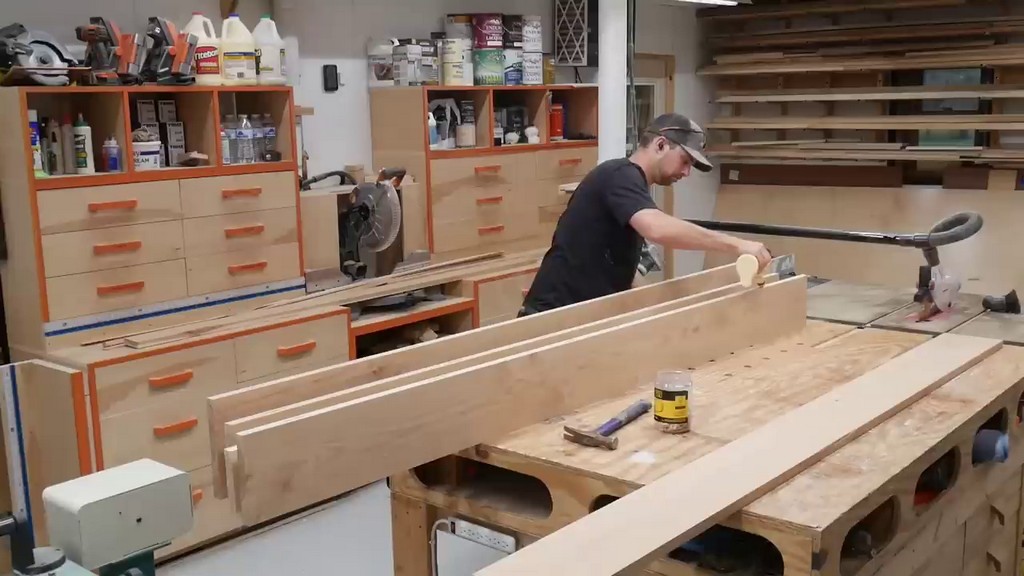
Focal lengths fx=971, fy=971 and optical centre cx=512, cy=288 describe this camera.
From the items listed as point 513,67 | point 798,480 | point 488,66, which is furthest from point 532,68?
point 798,480

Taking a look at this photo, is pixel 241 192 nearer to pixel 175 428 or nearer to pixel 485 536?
pixel 175 428

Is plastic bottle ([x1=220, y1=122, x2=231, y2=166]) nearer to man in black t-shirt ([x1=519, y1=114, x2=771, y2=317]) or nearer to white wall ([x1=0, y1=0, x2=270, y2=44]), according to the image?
white wall ([x1=0, y1=0, x2=270, y2=44])

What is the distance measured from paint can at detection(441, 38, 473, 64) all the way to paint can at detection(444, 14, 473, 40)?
104 millimetres

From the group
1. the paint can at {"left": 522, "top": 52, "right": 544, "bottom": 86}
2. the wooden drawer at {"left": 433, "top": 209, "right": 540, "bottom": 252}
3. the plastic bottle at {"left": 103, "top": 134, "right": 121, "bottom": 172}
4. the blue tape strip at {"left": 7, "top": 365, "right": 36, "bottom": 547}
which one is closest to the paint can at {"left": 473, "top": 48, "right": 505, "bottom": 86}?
the paint can at {"left": 522, "top": 52, "right": 544, "bottom": 86}

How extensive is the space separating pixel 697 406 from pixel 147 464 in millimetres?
1374

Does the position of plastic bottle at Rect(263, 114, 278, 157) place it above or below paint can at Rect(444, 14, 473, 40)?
below

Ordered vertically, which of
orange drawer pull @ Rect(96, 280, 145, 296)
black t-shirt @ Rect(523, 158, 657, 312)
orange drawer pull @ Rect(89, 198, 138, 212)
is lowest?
orange drawer pull @ Rect(96, 280, 145, 296)

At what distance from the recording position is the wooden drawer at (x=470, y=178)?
15.5 feet

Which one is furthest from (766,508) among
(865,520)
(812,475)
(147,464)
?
(147,464)

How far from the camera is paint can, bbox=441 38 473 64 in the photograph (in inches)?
188

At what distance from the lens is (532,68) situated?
5.11 meters

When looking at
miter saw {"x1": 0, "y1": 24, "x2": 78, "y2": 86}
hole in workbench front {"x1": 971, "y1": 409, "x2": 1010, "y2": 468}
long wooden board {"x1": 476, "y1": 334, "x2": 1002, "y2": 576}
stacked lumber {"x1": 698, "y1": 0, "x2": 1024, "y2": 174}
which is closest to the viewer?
long wooden board {"x1": 476, "y1": 334, "x2": 1002, "y2": 576}

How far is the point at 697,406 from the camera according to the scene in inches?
91.9

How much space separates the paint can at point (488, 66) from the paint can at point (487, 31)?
0.11ft
